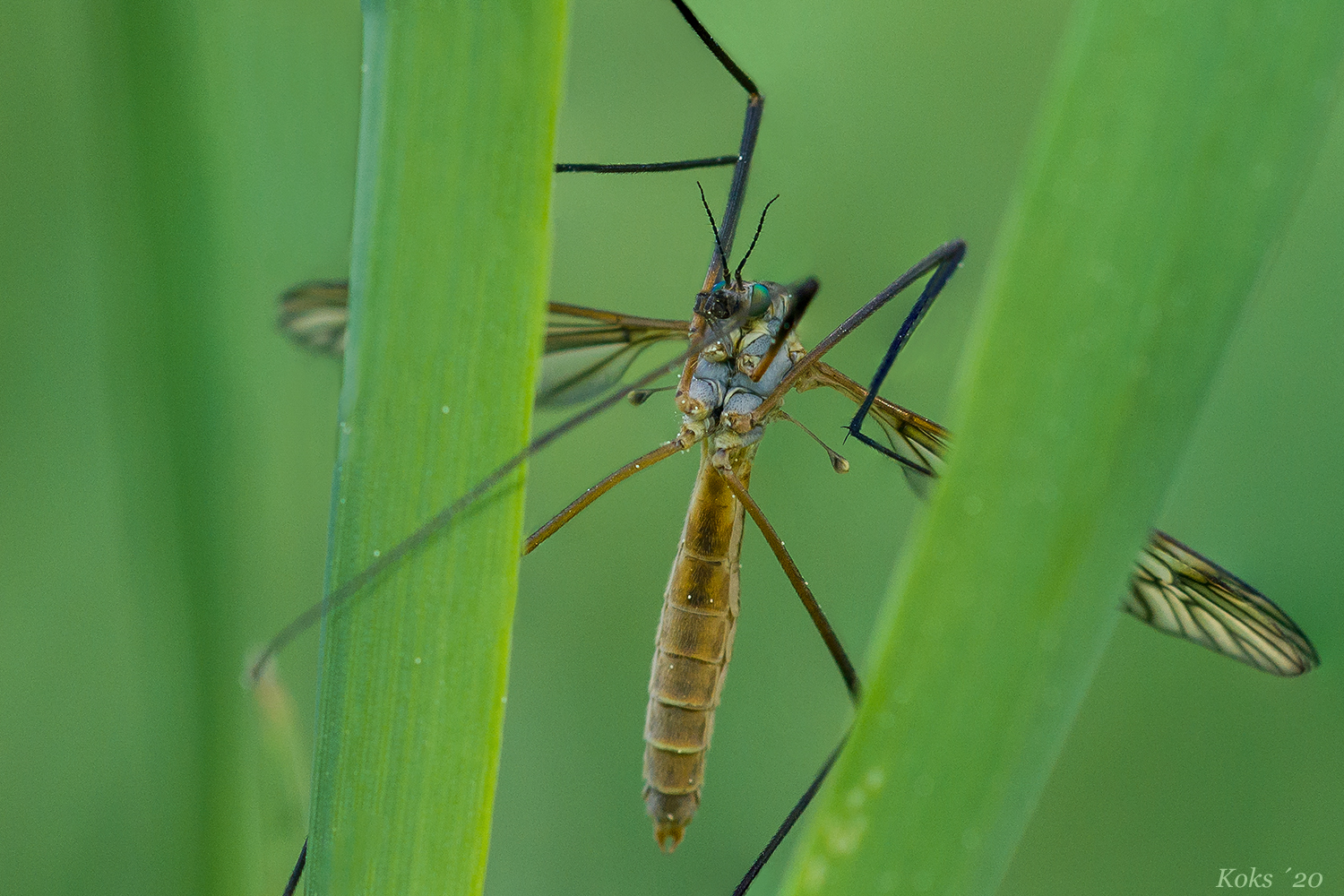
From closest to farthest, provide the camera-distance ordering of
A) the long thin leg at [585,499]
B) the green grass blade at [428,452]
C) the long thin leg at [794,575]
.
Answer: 1. the green grass blade at [428,452]
2. the long thin leg at [794,575]
3. the long thin leg at [585,499]

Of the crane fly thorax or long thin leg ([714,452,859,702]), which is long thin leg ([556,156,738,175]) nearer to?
the crane fly thorax

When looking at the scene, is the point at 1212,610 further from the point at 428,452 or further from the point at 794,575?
the point at 428,452

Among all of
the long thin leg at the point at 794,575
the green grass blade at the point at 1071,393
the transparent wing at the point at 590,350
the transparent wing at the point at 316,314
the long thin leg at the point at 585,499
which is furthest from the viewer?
the transparent wing at the point at 590,350

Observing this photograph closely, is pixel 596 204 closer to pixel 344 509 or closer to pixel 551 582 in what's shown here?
pixel 551 582

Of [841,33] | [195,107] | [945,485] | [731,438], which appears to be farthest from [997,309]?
[841,33]

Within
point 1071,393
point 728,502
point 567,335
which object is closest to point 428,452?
point 1071,393

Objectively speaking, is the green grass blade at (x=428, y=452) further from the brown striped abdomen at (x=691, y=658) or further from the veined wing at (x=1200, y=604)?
the veined wing at (x=1200, y=604)

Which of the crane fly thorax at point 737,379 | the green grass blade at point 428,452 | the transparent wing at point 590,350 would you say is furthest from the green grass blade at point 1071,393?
the transparent wing at point 590,350
